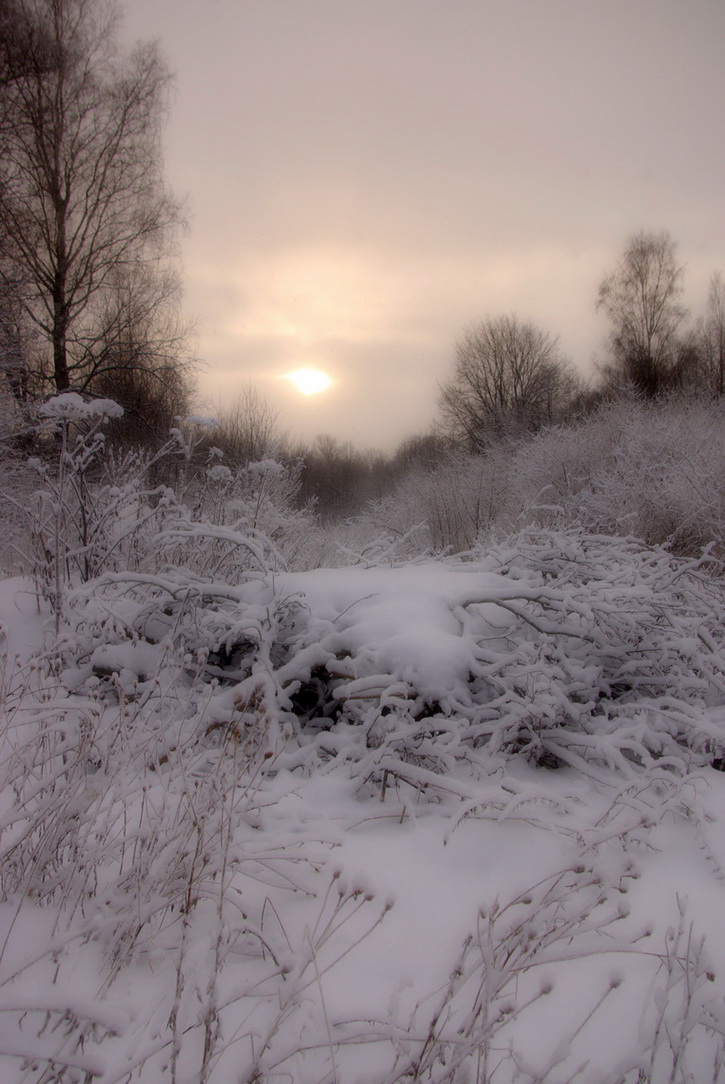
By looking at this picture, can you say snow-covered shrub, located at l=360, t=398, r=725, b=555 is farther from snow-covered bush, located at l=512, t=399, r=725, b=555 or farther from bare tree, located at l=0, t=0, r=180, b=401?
bare tree, located at l=0, t=0, r=180, b=401

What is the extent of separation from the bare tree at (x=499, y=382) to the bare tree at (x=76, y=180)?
16596 millimetres

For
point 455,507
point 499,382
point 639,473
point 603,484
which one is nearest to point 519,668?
point 639,473

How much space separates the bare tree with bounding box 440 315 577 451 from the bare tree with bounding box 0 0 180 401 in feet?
54.4

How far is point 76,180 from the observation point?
12359mm

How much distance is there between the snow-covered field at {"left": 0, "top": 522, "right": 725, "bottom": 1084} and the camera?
133 centimetres

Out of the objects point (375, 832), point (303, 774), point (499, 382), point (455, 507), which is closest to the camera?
point (375, 832)

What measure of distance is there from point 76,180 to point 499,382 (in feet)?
62.7

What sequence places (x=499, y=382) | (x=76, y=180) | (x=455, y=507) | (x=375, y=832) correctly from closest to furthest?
(x=375, y=832) → (x=76, y=180) → (x=455, y=507) → (x=499, y=382)


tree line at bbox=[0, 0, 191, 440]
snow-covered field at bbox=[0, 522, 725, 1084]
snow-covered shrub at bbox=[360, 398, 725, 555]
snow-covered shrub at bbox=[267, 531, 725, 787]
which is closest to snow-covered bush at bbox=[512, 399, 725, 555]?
snow-covered shrub at bbox=[360, 398, 725, 555]

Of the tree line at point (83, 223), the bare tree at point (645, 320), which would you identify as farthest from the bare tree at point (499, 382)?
the tree line at point (83, 223)

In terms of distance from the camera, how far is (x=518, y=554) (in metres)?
3.88

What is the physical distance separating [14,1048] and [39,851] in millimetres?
576

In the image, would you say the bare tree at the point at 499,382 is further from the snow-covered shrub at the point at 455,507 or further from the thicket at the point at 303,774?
the thicket at the point at 303,774

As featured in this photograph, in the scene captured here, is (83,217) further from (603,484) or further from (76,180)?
(603,484)
